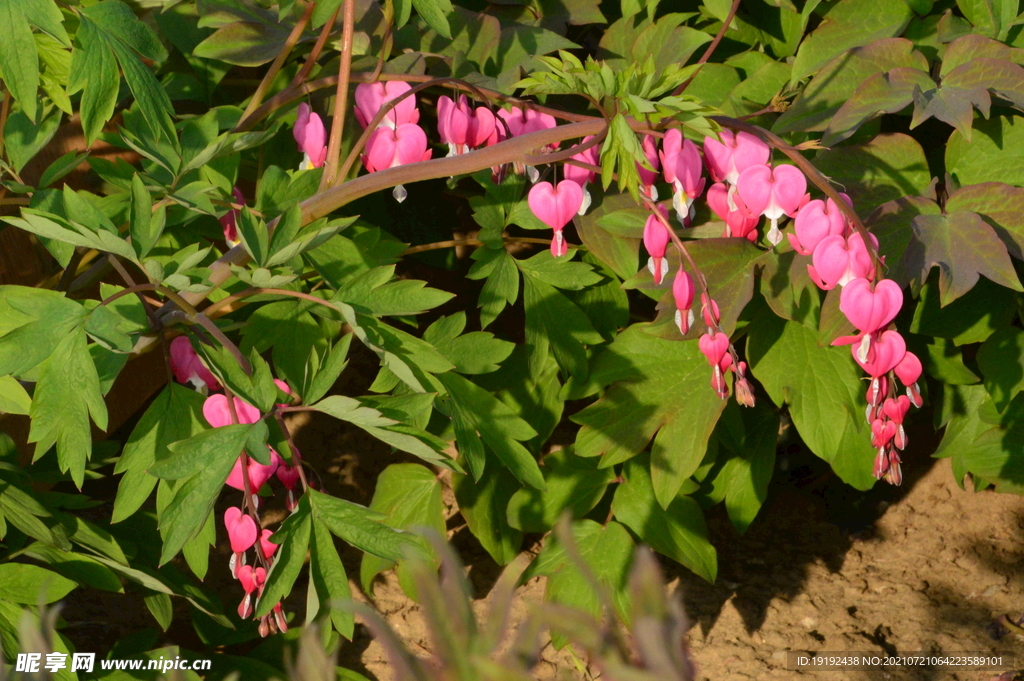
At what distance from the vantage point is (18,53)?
937mm

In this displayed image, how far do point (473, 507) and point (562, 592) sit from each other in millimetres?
279

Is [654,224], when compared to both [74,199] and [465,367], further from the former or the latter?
[74,199]

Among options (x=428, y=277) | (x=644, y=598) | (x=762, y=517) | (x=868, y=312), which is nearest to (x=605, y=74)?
(x=868, y=312)

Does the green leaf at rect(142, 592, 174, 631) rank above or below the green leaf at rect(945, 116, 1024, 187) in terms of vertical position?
below

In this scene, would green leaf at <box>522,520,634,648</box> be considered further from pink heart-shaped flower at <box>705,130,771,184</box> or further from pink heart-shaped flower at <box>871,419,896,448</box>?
pink heart-shaped flower at <box>705,130,771,184</box>

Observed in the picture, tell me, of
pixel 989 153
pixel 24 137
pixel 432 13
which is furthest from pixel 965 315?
pixel 24 137

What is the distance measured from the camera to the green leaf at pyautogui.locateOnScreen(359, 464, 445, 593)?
5.35 feet

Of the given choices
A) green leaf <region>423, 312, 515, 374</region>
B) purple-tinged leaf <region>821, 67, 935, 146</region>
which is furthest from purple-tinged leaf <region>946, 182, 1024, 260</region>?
green leaf <region>423, 312, 515, 374</region>

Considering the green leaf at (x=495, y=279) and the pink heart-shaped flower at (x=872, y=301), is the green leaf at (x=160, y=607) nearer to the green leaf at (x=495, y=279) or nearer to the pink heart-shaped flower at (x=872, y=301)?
the green leaf at (x=495, y=279)

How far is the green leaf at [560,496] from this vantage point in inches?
63.7

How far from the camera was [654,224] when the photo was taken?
41.1 inches

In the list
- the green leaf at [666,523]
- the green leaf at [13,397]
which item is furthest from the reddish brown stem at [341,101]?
the green leaf at [666,523]

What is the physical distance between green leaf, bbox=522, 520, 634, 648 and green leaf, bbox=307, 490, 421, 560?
1.82 ft

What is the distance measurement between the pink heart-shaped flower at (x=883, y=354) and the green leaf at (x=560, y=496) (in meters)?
0.71
